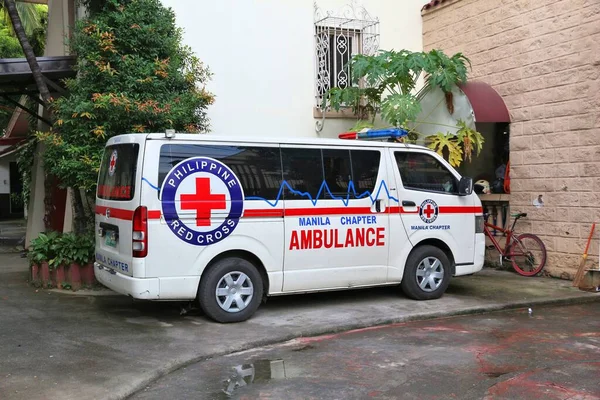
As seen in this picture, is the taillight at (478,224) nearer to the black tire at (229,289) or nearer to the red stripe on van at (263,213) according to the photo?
the red stripe on van at (263,213)

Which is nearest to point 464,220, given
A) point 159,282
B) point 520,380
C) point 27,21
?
point 520,380

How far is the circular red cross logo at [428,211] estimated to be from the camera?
7.98 m

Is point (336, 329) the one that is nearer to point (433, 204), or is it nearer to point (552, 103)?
point (433, 204)

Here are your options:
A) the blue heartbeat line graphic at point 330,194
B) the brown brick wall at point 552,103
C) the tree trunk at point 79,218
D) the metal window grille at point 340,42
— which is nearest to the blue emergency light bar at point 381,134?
the blue heartbeat line graphic at point 330,194

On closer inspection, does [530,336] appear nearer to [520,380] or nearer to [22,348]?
[520,380]

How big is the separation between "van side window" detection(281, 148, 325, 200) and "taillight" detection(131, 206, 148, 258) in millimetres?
1673

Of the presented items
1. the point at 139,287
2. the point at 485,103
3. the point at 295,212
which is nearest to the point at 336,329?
the point at 295,212

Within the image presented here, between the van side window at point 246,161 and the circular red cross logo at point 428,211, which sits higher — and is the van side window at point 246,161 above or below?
→ above

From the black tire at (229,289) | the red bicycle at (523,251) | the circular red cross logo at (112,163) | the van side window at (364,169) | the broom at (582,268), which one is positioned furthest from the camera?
the red bicycle at (523,251)

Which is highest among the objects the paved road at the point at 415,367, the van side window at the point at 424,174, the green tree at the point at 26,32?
the green tree at the point at 26,32

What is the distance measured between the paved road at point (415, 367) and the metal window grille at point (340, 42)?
5693mm

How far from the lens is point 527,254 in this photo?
1023cm

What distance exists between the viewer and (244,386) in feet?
16.3

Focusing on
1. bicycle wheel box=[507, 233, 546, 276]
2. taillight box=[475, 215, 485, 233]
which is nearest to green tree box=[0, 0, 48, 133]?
bicycle wheel box=[507, 233, 546, 276]
